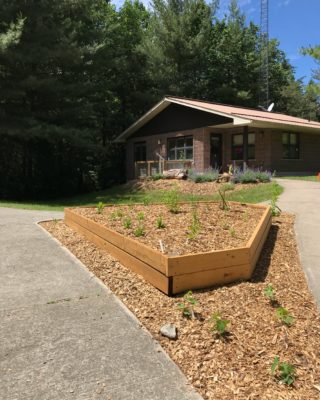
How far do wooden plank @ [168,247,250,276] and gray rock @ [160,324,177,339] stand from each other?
23.1 inches

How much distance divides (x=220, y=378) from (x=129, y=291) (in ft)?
4.89

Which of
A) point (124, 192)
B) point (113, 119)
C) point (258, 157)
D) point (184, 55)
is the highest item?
point (184, 55)

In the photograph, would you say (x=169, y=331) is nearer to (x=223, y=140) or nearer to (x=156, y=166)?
(x=223, y=140)

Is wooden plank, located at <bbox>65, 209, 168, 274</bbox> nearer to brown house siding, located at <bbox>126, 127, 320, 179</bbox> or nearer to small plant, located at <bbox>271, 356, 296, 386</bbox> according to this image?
small plant, located at <bbox>271, 356, 296, 386</bbox>

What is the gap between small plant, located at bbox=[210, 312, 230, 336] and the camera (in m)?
3.11

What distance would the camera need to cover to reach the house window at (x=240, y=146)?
18.8 m

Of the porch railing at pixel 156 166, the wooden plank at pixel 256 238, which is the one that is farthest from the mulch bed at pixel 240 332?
the porch railing at pixel 156 166

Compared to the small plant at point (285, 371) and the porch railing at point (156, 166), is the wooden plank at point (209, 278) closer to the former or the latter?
the small plant at point (285, 371)

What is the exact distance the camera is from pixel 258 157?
1862cm

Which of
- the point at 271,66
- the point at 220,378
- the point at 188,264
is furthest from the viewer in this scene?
the point at 271,66

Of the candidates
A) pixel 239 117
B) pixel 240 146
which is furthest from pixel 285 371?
pixel 240 146

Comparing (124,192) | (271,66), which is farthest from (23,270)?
(271,66)

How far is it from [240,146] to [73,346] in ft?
56.0

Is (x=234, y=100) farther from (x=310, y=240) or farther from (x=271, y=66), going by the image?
(x=310, y=240)
